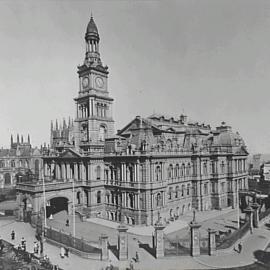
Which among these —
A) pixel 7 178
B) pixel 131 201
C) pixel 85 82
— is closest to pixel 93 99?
pixel 85 82

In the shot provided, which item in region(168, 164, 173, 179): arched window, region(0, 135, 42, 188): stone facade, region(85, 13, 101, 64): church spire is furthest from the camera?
region(0, 135, 42, 188): stone facade

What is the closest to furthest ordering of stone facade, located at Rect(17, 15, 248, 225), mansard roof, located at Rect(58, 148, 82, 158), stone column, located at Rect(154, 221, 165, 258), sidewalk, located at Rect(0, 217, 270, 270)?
sidewalk, located at Rect(0, 217, 270, 270), stone column, located at Rect(154, 221, 165, 258), stone facade, located at Rect(17, 15, 248, 225), mansard roof, located at Rect(58, 148, 82, 158)

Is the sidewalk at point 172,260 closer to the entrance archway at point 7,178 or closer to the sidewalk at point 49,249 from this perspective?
the sidewalk at point 49,249

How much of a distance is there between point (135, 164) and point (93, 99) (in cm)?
1562

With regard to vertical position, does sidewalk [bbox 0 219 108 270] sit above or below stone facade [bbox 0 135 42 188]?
below

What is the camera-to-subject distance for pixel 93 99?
176 ft

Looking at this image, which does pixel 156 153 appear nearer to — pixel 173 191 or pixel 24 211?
pixel 173 191

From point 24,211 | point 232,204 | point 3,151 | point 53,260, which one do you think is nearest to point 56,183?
point 24,211

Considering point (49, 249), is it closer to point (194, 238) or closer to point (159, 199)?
point (194, 238)

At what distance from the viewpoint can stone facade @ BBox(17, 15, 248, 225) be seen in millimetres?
44875

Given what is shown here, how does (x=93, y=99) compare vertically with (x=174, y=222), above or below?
above

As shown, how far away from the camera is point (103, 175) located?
50.7 meters

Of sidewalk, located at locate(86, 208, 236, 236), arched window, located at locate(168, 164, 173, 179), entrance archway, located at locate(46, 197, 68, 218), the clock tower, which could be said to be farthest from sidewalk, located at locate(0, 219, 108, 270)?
arched window, located at locate(168, 164, 173, 179)

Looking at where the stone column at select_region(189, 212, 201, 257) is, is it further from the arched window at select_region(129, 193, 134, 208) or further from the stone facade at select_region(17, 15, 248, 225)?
the arched window at select_region(129, 193, 134, 208)
